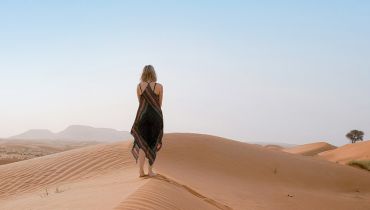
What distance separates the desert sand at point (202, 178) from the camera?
7602mm

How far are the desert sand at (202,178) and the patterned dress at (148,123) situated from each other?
0.56 metres

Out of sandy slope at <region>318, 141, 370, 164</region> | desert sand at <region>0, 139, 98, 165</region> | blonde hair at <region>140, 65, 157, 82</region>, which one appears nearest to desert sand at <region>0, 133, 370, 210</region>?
blonde hair at <region>140, 65, 157, 82</region>

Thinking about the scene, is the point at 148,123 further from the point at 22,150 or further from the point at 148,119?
the point at 22,150

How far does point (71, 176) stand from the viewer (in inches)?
430

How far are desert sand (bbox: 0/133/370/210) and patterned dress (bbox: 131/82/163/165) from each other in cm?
56

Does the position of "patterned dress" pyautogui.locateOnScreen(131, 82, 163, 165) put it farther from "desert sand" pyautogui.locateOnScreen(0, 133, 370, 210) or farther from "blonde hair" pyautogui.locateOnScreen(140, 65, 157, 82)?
"desert sand" pyautogui.locateOnScreen(0, 133, 370, 210)

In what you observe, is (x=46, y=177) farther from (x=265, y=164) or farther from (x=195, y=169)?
(x=265, y=164)

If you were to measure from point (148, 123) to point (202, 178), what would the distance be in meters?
4.16

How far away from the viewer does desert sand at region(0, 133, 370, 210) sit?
24.9 feet

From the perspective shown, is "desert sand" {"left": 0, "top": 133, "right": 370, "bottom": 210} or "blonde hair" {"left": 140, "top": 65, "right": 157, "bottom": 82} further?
"desert sand" {"left": 0, "top": 133, "right": 370, "bottom": 210}

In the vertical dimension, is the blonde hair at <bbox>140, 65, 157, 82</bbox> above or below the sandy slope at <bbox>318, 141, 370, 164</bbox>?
above

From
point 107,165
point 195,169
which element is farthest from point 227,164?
point 107,165

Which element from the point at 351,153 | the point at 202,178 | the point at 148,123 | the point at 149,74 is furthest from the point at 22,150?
the point at 149,74

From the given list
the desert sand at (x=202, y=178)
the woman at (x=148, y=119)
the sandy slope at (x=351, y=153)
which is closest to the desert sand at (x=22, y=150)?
the desert sand at (x=202, y=178)
